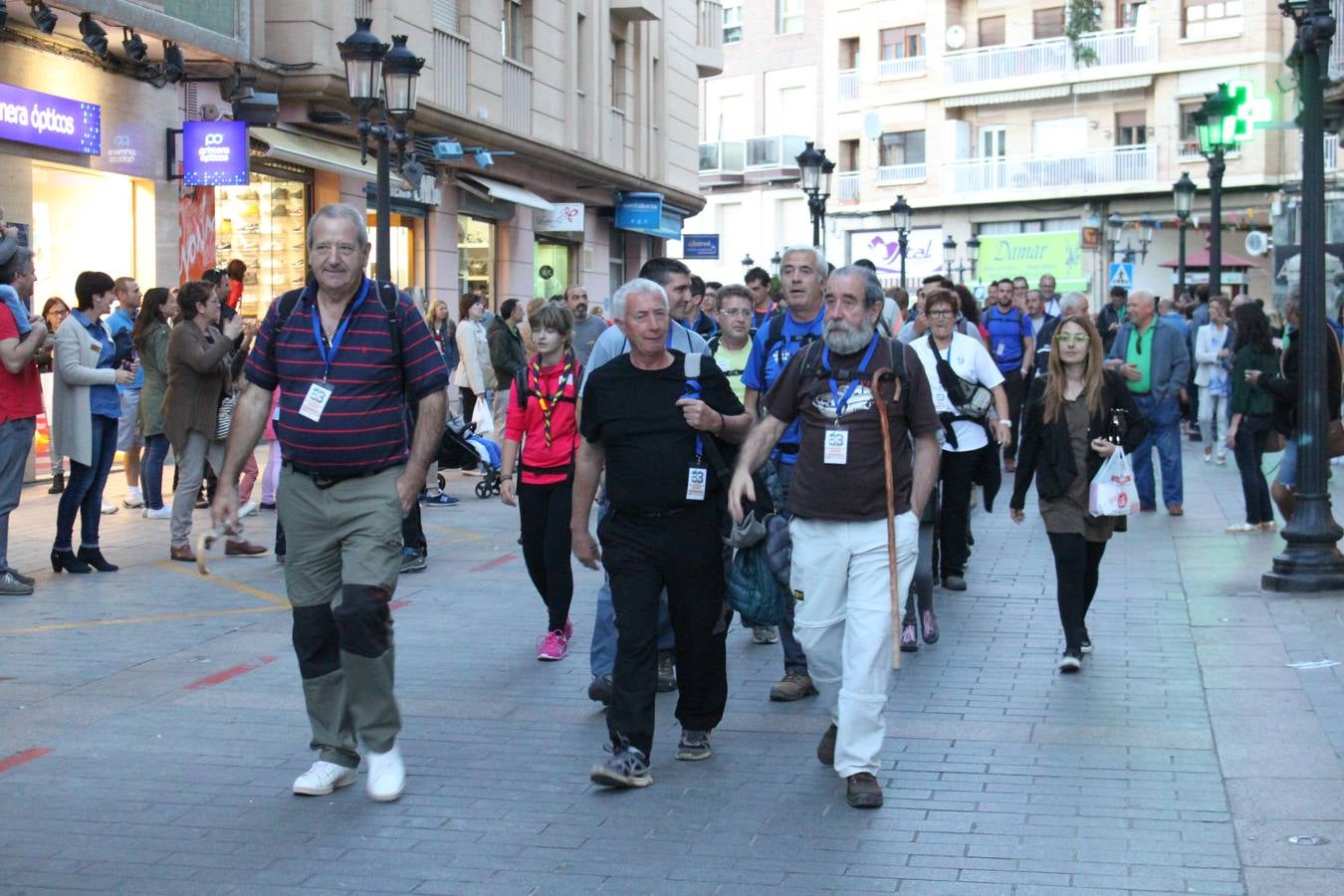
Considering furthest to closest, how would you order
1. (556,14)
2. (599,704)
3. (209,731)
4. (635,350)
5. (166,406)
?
1. (556,14)
2. (166,406)
3. (599,704)
4. (209,731)
5. (635,350)

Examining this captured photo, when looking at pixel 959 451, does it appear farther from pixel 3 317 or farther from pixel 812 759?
pixel 3 317

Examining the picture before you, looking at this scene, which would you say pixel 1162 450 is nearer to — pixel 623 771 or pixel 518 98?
pixel 623 771

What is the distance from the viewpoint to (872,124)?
51812mm

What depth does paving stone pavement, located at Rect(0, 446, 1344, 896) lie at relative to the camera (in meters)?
5.20

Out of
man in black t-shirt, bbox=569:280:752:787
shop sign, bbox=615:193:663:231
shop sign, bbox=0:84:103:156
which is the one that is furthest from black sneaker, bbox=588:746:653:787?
shop sign, bbox=615:193:663:231

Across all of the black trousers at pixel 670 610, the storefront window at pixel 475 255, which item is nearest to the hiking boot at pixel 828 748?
the black trousers at pixel 670 610

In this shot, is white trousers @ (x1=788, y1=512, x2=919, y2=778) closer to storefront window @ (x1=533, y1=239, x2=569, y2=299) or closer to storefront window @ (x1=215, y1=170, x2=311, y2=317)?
storefront window @ (x1=215, y1=170, x2=311, y2=317)

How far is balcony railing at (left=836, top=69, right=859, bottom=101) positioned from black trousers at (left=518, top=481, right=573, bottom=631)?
46.7 meters

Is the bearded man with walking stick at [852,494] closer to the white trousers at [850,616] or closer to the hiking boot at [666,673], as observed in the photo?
the white trousers at [850,616]

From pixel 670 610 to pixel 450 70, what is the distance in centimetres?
1853

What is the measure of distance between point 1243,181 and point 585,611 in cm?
3901

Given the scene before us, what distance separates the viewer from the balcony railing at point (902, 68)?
5106 centimetres

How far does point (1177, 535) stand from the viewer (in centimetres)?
1330

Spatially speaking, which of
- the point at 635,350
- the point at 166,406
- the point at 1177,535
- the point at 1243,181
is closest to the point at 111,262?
the point at 166,406
